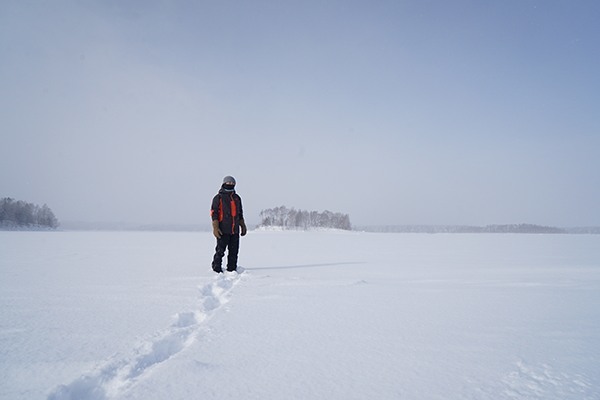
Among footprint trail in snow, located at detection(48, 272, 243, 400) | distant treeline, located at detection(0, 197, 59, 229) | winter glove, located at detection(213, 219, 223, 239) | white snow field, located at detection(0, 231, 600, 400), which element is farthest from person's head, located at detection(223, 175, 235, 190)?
distant treeline, located at detection(0, 197, 59, 229)

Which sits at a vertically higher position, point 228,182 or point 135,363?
point 228,182

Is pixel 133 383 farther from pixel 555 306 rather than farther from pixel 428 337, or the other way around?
pixel 555 306

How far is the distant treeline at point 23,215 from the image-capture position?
2383 inches

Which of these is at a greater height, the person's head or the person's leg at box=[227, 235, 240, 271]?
the person's head

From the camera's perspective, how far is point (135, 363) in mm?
1849

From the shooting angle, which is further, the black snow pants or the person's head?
the person's head

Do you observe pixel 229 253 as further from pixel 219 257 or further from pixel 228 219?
pixel 228 219

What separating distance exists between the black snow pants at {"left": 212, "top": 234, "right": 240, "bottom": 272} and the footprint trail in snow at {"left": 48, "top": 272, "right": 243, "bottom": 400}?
102 inches

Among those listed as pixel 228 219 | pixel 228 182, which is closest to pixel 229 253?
pixel 228 219

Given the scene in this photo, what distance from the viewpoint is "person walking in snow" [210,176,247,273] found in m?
5.96

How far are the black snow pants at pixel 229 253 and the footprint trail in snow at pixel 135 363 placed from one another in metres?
2.58

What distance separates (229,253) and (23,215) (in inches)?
3099

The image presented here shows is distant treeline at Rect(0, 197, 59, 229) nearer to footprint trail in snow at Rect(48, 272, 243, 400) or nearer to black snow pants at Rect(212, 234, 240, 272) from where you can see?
black snow pants at Rect(212, 234, 240, 272)

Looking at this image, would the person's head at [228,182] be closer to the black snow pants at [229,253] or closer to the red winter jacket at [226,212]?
the red winter jacket at [226,212]
